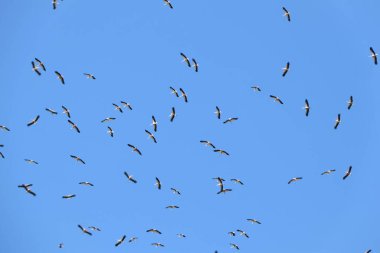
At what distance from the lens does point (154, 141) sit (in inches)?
2675

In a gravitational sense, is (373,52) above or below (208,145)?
above

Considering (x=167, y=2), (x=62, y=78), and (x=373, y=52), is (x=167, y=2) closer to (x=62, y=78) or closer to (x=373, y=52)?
(x=62, y=78)

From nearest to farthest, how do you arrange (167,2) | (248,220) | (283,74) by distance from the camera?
(283,74), (167,2), (248,220)

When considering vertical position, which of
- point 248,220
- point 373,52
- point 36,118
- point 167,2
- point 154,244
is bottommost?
point 154,244

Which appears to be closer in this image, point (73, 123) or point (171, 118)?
point (171, 118)

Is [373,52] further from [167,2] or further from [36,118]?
[36,118]

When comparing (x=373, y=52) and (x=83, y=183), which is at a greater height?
(x=373, y=52)

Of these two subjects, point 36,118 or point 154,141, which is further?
point 154,141

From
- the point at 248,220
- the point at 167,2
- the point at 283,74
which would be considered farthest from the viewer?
the point at 248,220

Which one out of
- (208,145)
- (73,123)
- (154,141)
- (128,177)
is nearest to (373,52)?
(208,145)

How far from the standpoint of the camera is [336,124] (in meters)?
63.4

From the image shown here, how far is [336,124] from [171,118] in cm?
2050

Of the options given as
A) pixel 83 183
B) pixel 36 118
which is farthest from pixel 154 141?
pixel 36 118

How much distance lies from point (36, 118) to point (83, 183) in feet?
34.8
